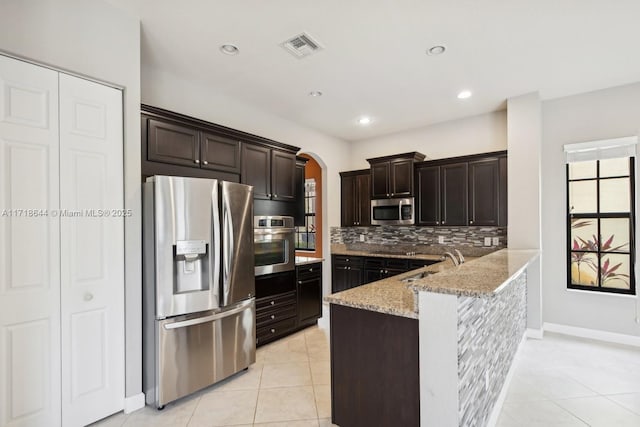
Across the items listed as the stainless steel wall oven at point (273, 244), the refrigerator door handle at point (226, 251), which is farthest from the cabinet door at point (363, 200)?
the refrigerator door handle at point (226, 251)

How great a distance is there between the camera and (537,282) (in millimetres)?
3719

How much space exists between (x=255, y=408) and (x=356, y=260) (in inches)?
118

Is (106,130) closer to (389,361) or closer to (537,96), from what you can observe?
(389,361)

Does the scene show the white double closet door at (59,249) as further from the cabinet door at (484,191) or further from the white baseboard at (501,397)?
the cabinet door at (484,191)

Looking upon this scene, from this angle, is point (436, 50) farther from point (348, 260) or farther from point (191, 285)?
point (348, 260)

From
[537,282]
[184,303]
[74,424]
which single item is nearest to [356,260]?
[537,282]

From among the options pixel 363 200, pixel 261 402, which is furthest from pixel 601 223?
pixel 261 402

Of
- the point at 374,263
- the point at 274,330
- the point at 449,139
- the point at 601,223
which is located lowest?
the point at 274,330

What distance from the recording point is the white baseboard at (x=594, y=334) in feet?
11.5

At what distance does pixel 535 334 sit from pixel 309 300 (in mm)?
2755

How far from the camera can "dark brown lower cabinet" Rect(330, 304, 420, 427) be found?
5.66 feet

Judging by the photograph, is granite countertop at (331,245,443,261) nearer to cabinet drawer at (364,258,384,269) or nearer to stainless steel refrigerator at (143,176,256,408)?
cabinet drawer at (364,258,384,269)

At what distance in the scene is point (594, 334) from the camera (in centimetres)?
371

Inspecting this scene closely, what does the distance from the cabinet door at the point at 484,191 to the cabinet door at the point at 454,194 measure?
9 cm
